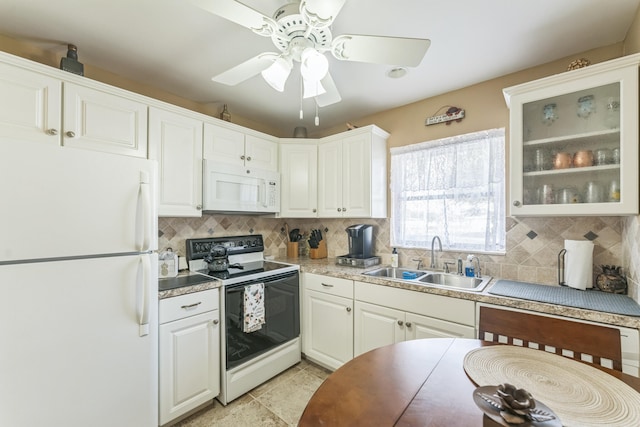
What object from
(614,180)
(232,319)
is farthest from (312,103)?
(614,180)

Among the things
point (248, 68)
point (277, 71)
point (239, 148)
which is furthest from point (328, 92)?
point (239, 148)

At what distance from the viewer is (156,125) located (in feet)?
6.40

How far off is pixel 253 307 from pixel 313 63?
1.68m

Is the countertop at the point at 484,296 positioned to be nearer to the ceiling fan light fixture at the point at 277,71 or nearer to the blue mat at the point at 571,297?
the blue mat at the point at 571,297

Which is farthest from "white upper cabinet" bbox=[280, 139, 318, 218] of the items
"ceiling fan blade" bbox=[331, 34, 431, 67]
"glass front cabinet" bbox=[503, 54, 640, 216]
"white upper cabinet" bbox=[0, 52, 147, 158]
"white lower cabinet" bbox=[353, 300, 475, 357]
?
"glass front cabinet" bbox=[503, 54, 640, 216]

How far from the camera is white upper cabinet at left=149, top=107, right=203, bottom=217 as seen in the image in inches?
77.2

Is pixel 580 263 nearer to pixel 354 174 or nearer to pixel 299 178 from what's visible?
pixel 354 174

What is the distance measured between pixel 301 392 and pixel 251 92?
2.50m

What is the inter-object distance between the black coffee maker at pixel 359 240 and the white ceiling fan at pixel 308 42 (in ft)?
4.84

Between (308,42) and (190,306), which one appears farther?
(190,306)

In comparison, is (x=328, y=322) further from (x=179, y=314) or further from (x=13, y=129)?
(x=13, y=129)

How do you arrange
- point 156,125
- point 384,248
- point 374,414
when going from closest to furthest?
point 374,414, point 156,125, point 384,248

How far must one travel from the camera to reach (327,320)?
2.35 meters

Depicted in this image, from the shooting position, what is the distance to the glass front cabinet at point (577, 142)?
141 cm
